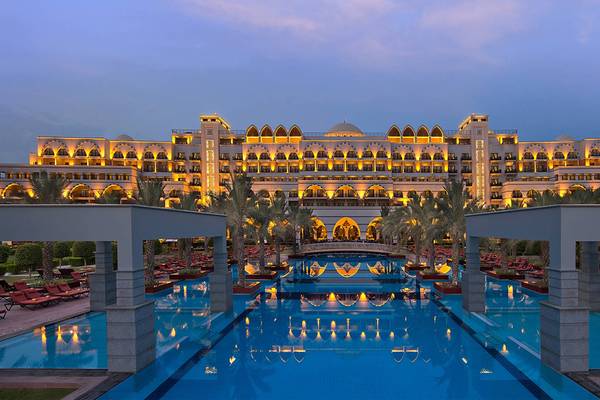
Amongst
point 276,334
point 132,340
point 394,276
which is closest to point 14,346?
point 132,340

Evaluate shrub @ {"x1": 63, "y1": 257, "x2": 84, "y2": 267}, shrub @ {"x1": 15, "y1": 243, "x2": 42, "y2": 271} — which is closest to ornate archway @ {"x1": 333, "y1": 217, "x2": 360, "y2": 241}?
shrub @ {"x1": 63, "y1": 257, "x2": 84, "y2": 267}

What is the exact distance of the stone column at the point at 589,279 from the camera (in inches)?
838

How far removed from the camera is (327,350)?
17438mm

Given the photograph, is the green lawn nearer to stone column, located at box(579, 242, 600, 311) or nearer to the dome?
stone column, located at box(579, 242, 600, 311)

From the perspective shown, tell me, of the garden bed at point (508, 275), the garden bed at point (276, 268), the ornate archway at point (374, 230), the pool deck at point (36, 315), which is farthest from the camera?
the ornate archway at point (374, 230)

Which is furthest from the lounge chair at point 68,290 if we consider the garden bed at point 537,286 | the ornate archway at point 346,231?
the ornate archway at point 346,231

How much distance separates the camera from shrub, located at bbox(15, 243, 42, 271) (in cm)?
3912

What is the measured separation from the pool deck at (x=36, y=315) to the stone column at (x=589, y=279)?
2453cm

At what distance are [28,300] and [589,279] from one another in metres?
28.3

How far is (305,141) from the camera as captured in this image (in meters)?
81.8

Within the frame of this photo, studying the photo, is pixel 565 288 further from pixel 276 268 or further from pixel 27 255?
pixel 27 255

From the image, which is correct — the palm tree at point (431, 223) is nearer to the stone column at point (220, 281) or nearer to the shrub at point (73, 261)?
the stone column at point (220, 281)

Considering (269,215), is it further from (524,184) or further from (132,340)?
(524,184)

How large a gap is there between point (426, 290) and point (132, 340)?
2224 centimetres
